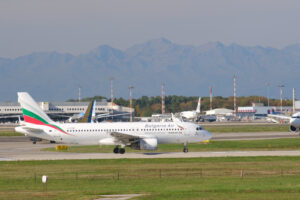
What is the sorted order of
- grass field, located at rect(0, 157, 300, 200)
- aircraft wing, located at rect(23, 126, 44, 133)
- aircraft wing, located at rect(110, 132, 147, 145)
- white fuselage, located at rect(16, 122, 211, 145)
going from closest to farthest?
grass field, located at rect(0, 157, 300, 200) → aircraft wing, located at rect(110, 132, 147, 145) → aircraft wing, located at rect(23, 126, 44, 133) → white fuselage, located at rect(16, 122, 211, 145)

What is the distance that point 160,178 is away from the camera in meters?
40.2

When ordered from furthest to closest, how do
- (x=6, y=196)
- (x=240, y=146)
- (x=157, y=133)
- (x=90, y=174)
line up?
(x=240, y=146) → (x=157, y=133) → (x=90, y=174) → (x=6, y=196)

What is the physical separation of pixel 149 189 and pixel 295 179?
11016 mm

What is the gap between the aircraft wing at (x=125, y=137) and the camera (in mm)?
59656

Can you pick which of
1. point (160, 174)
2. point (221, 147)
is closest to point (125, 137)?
point (221, 147)

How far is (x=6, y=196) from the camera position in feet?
106

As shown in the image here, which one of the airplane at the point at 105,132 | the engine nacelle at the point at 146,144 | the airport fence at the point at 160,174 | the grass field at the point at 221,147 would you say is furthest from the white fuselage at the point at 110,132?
the airport fence at the point at 160,174

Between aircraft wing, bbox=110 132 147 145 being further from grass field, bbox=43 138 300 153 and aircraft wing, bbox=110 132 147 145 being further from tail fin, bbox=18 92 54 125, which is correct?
tail fin, bbox=18 92 54 125

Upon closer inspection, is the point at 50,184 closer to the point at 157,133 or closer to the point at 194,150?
the point at 157,133

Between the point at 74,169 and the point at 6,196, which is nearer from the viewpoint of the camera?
the point at 6,196

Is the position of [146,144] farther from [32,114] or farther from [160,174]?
[160,174]

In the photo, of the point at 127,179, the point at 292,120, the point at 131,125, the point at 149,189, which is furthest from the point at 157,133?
the point at 292,120

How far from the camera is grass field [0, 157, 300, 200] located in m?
32.5

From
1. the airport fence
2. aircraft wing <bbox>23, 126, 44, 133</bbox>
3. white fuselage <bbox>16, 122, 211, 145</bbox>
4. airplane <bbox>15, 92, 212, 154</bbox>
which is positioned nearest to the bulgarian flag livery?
airplane <bbox>15, 92, 212, 154</bbox>
